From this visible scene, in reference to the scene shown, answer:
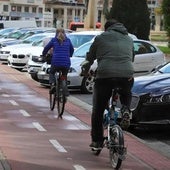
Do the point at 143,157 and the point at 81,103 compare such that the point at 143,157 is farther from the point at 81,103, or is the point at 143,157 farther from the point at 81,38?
the point at 81,38

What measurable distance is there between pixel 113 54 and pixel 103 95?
1.74 ft


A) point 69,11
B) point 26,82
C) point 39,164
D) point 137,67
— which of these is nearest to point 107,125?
point 39,164

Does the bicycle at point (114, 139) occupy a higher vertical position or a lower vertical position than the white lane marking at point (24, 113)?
higher

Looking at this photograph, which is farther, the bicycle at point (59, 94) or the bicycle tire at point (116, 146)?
the bicycle at point (59, 94)

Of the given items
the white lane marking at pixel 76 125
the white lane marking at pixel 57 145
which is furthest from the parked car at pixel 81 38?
the white lane marking at pixel 57 145

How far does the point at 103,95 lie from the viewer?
24.4 ft

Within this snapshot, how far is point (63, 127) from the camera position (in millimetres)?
10359

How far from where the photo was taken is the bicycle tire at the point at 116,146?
7.05 meters

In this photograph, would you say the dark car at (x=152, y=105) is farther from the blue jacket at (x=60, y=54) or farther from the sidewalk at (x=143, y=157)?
the blue jacket at (x=60, y=54)

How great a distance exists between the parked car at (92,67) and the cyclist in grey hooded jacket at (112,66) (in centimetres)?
825

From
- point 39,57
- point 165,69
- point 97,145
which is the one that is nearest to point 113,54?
point 97,145

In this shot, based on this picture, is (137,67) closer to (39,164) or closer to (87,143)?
(87,143)

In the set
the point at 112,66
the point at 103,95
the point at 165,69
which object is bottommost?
the point at 165,69

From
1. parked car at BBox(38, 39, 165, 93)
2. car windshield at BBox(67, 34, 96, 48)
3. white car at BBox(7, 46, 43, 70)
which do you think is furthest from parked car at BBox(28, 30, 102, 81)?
white car at BBox(7, 46, 43, 70)
